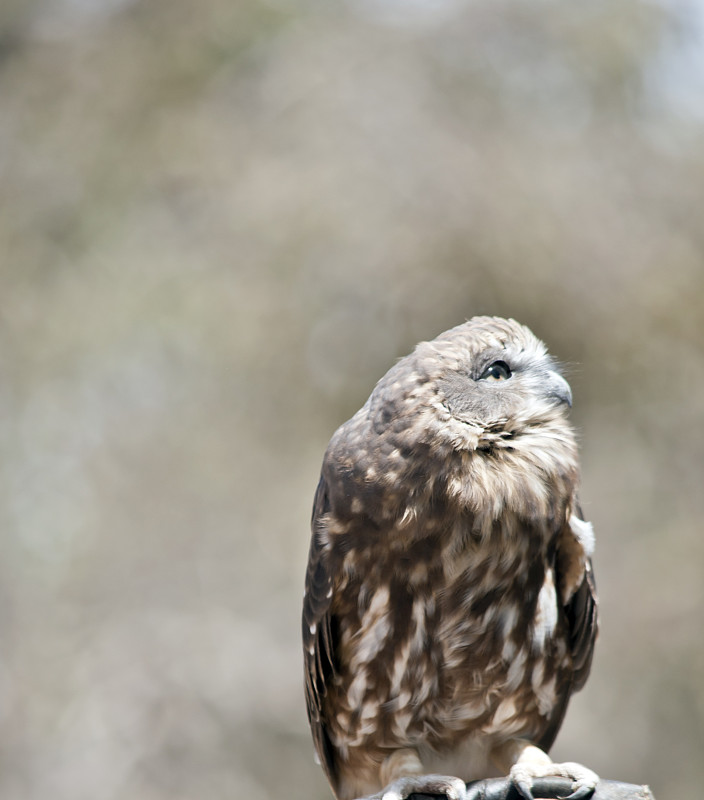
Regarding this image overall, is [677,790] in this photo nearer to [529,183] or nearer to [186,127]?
[529,183]

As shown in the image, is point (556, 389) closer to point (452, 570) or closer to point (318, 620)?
point (452, 570)

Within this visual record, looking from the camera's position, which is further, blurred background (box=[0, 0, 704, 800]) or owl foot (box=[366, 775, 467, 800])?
blurred background (box=[0, 0, 704, 800])

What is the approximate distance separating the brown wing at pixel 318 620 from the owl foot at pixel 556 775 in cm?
72

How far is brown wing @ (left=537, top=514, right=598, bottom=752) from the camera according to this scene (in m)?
3.20

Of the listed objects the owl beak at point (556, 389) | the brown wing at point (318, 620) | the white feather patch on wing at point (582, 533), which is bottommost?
the brown wing at point (318, 620)

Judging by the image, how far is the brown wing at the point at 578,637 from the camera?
320 centimetres

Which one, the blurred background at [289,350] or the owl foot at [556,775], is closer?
the owl foot at [556,775]

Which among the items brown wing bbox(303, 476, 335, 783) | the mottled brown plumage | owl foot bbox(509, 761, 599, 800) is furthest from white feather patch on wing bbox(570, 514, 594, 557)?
brown wing bbox(303, 476, 335, 783)

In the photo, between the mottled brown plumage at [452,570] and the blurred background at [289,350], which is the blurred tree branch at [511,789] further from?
the blurred background at [289,350]

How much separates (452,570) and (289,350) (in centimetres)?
439

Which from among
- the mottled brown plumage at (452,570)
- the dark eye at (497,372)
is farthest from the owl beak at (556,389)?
the dark eye at (497,372)

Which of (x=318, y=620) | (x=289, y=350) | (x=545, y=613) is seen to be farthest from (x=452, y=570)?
(x=289, y=350)

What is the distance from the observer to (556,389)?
3047mm

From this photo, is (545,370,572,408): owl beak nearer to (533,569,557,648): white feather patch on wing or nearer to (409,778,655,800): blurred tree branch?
(533,569,557,648): white feather patch on wing
